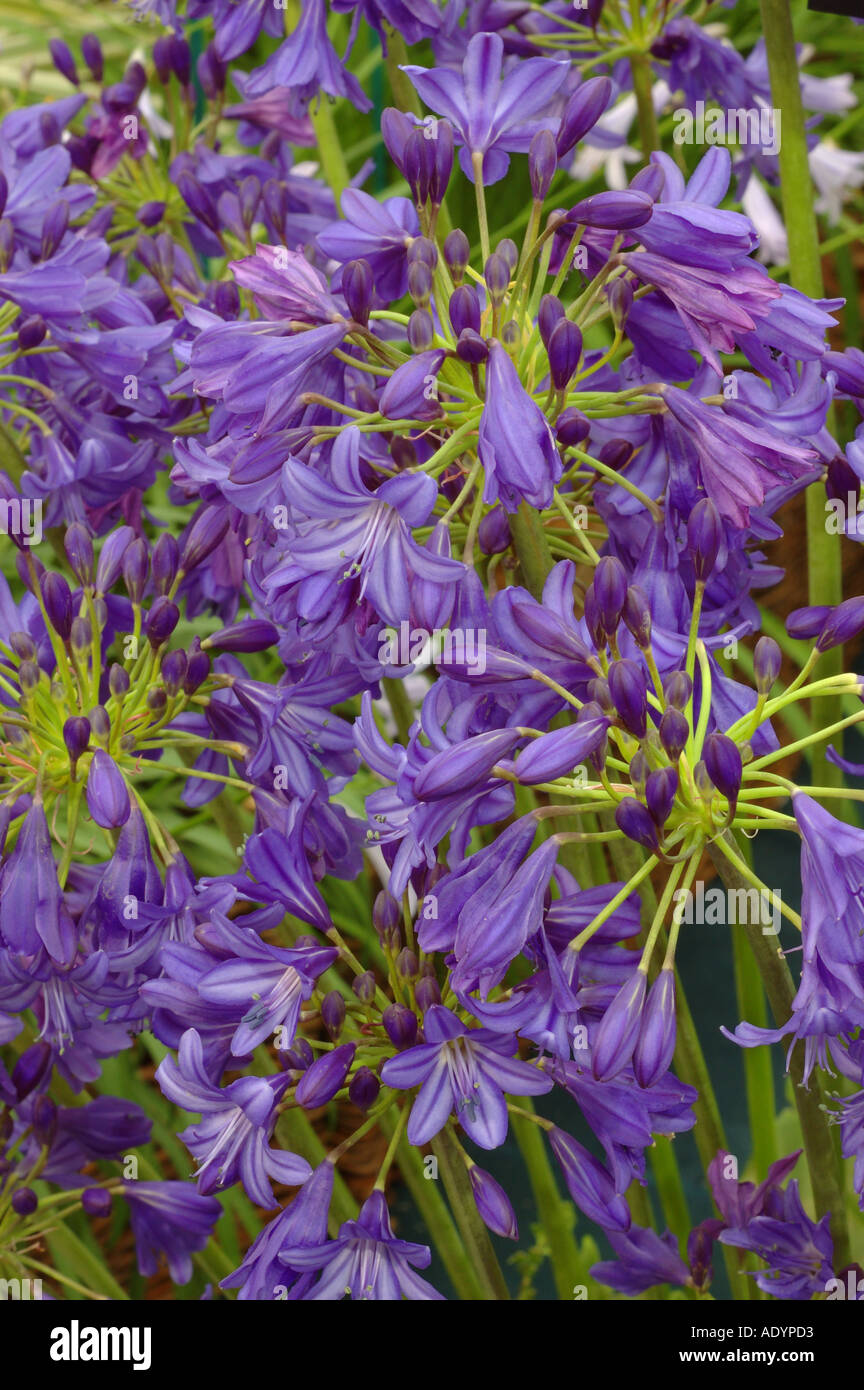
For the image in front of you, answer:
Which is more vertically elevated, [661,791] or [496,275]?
[496,275]

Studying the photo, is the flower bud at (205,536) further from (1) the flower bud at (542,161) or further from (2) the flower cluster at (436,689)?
(1) the flower bud at (542,161)

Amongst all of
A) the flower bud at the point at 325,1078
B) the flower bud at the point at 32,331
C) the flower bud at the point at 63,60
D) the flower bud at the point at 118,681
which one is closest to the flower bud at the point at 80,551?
the flower bud at the point at 118,681

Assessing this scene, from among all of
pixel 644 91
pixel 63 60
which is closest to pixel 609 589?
pixel 644 91

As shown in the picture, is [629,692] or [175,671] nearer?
[629,692]

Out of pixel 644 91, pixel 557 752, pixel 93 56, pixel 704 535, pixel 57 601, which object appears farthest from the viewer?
pixel 93 56

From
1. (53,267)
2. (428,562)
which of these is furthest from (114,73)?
(428,562)

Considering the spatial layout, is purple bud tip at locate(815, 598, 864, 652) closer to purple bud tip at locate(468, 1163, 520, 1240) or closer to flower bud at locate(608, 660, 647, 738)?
flower bud at locate(608, 660, 647, 738)

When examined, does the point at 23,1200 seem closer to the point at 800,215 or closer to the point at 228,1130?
the point at 228,1130
